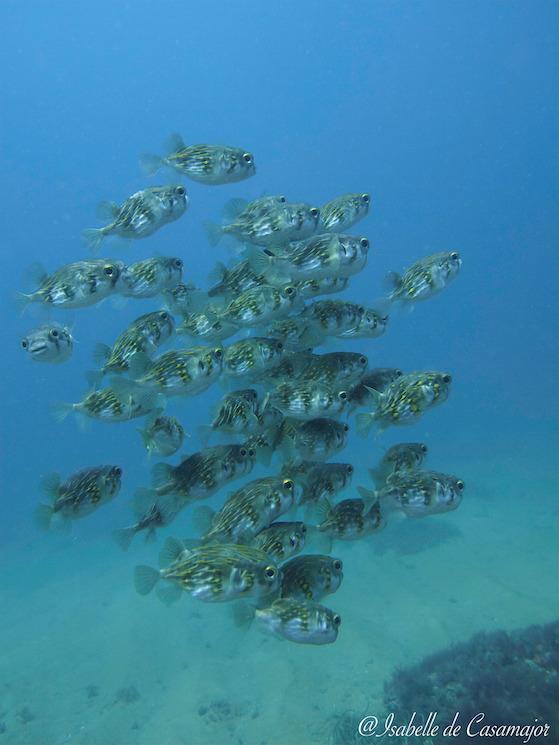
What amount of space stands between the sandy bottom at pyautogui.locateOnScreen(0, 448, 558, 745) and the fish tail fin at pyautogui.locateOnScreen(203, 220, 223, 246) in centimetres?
521

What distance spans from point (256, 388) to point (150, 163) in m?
3.04

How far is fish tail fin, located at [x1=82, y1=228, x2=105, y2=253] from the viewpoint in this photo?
6.55 m

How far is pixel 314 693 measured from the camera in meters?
9.75

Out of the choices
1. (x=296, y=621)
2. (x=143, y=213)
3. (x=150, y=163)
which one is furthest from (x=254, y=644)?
(x=150, y=163)

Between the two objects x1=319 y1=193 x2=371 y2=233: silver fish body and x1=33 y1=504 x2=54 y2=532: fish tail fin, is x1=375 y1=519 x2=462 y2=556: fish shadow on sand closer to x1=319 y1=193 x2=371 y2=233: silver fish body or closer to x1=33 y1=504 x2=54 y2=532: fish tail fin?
x1=319 y1=193 x2=371 y2=233: silver fish body

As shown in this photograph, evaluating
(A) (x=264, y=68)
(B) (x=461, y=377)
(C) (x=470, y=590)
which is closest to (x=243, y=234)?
(C) (x=470, y=590)

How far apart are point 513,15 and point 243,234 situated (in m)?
93.8

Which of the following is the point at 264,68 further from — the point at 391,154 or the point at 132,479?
the point at 132,479

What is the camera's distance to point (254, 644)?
11.8 m

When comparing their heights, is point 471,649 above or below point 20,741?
above

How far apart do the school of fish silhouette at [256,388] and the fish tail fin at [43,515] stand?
0.02m

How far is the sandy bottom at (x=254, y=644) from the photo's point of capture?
9789 mm

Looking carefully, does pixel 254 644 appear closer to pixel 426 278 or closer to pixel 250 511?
pixel 250 511
